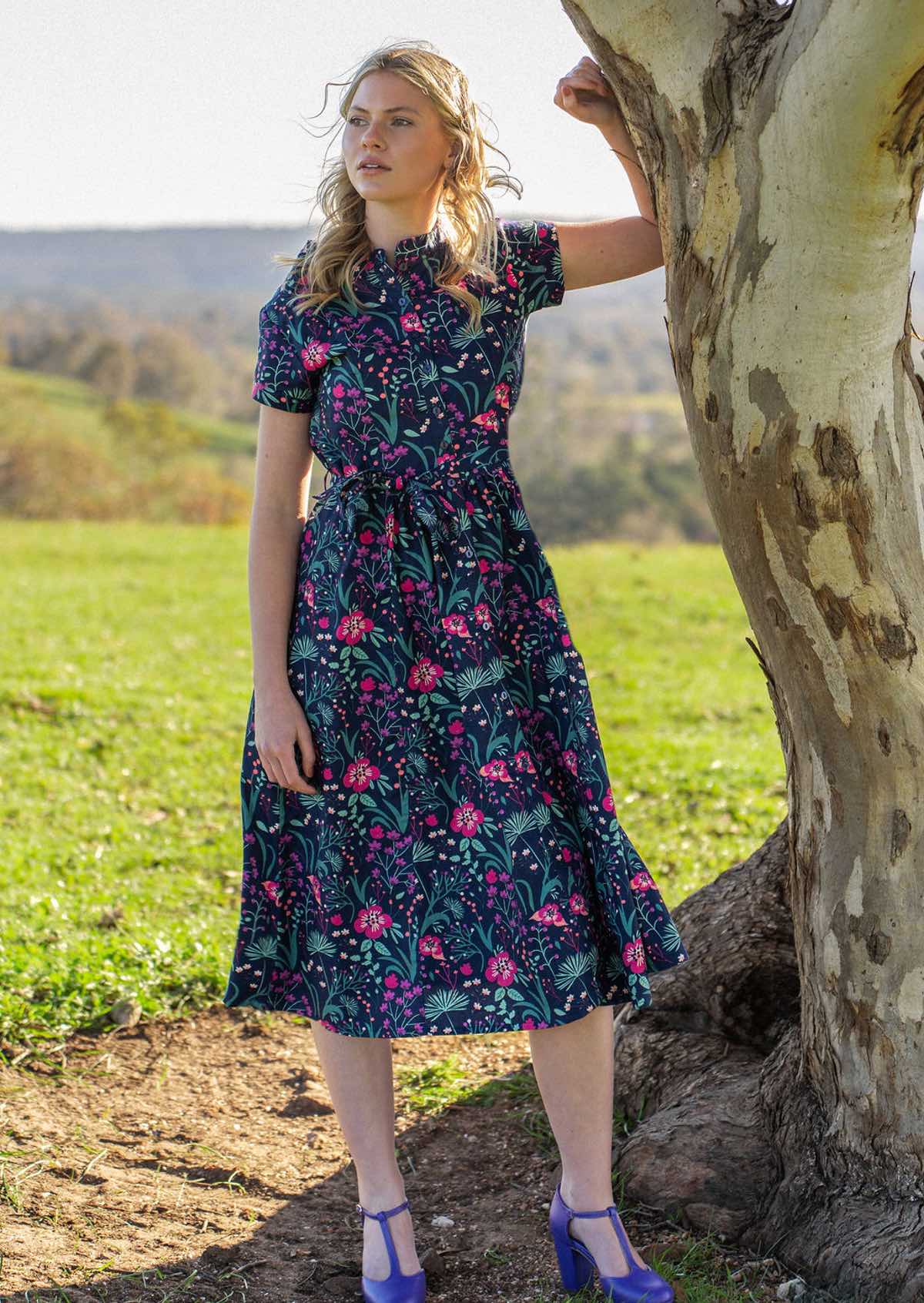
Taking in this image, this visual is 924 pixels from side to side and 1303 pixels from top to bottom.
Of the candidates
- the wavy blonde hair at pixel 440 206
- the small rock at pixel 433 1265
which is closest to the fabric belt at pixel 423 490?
the wavy blonde hair at pixel 440 206

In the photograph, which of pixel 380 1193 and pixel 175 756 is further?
pixel 175 756

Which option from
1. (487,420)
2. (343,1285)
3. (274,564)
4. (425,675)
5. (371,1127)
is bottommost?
(343,1285)

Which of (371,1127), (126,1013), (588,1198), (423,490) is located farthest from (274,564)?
(126,1013)

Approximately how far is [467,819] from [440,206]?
42.7 inches

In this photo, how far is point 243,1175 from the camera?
2.81 metres

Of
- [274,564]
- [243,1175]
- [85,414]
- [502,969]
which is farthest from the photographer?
[85,414]

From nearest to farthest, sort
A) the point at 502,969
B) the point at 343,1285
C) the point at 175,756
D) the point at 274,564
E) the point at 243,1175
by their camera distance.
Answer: the point at 502,969 → the point at 274,564 → the point at 343,1285 → the point at 243,1175 → the point at 175,756

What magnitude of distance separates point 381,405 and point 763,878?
1.42m

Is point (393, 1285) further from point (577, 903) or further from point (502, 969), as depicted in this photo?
point (577, 903)

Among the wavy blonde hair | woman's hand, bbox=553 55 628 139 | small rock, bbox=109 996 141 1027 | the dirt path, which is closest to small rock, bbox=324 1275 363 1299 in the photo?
the dirt path

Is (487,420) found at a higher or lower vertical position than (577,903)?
higher

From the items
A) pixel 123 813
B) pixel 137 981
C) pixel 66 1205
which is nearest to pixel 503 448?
pixel 66 1205

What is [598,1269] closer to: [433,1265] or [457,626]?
[433,1265]

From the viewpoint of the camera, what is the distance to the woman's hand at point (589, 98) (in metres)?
2.22
